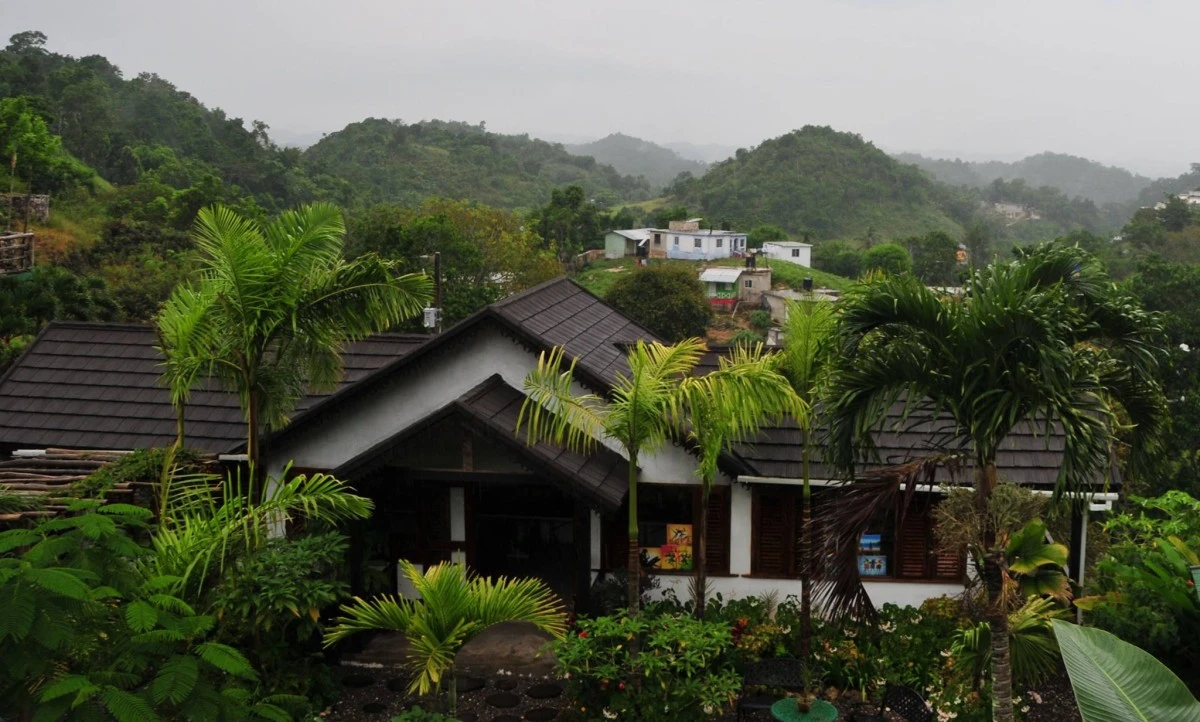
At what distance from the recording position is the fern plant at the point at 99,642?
7633mm

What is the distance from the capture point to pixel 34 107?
60156 millimetres

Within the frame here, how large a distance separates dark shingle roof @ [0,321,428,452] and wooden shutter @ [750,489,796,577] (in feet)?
18.0

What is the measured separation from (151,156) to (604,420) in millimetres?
72825

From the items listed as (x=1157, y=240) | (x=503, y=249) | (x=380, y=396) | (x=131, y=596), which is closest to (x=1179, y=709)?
(x=131, y=596)

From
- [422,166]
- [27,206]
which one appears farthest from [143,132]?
[27,206]

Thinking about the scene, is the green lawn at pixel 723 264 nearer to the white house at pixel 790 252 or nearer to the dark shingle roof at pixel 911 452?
the white house at pixel 790 252

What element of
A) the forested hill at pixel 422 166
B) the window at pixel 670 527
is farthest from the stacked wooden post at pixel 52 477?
the forested hill at pixel 422 166

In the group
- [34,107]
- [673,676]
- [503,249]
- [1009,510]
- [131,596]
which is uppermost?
[34,107]

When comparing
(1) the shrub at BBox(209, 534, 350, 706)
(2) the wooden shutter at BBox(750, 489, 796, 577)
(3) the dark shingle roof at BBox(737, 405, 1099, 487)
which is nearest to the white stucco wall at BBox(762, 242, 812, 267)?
(3) the dark shingle roof at BBox(737, 405, 1099, 487)

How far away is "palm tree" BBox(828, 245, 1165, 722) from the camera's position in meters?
8.34

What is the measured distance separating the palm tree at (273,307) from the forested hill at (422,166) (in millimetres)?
87211

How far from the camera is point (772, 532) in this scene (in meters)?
13.3

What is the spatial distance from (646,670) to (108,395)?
9.32 metres

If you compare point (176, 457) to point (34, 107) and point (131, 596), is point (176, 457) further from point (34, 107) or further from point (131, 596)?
point (34, 107)
